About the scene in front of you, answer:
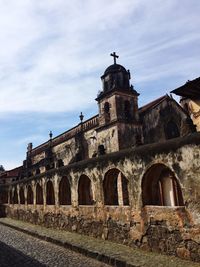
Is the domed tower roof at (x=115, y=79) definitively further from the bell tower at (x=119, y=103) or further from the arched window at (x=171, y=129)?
the arched window at (x=171, y=129)

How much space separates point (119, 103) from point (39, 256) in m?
14.1

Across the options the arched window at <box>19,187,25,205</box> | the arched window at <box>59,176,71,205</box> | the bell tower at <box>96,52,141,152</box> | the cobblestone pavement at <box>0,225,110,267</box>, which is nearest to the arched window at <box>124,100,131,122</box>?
the bell tower at <box>96,52,141,152</box>

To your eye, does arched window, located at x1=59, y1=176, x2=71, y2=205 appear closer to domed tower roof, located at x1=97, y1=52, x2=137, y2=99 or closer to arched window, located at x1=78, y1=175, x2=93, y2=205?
arched window, located at x1=78, y1=175, x2=93, y2=205

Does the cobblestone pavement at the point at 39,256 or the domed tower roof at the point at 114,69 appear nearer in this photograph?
the cobblestone pavement at the point at 39,256

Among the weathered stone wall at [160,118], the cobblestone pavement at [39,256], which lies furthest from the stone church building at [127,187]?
the cobblestone pavement at [39,256]

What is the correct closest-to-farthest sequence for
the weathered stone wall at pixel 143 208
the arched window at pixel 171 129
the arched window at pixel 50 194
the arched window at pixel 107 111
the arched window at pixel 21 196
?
1. the weathered stone wall at pixel 143 208
2. the arched window at pixel 50 194
3. the arched window at pixel 21 196
4. the arched window at pixel 107 111
5. the arched window at pixel 171 129

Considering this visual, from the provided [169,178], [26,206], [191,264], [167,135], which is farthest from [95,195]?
[167,135]

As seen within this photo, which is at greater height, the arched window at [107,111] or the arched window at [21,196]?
the arched window at [107,111]

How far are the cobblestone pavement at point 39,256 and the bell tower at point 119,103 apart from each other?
11.3m

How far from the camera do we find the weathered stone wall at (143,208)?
6.32m

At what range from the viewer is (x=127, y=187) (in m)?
8.55

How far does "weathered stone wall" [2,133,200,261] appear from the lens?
6.32 meters

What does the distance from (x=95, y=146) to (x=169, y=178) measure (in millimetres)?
12694

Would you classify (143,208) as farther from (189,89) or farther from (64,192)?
(64,192)
